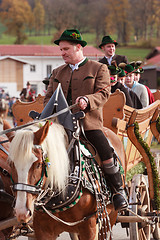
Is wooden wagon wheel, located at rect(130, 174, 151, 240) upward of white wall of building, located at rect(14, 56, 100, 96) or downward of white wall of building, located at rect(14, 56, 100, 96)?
downward

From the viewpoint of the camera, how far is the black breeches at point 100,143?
4645 mm

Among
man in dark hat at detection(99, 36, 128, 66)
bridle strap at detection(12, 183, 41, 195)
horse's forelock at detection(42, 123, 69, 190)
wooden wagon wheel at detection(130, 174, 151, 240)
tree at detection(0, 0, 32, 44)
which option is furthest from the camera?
tree at detection(0, 0, 32, 44)

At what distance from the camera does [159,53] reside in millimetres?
49312

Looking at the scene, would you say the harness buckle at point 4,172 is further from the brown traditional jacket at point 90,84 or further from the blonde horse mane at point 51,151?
the brown traditional jacket at point 90,84

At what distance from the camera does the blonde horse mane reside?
3.62 metres

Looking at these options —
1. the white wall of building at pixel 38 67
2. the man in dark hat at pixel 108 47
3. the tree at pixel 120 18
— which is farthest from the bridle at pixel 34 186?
the tree at pixel 120 18

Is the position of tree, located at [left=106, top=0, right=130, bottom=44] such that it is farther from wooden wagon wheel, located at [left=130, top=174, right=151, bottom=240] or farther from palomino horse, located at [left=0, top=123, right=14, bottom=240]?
palomino horse, located at [left=0, top=123, right=14, bottom=240]

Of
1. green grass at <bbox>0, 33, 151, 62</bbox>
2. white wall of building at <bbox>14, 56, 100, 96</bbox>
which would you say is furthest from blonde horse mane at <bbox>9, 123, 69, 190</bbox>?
white wall of building at <bbox>14, 56, 100, 96</bbox>

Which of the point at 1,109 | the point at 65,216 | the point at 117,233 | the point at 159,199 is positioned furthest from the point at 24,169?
the point at 1,109

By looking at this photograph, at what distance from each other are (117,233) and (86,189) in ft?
10.6

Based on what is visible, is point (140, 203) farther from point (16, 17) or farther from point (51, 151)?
point (16, 17)

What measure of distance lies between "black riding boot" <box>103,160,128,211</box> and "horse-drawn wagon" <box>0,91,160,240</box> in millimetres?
783

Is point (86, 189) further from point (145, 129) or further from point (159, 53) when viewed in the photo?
point (159, 53)

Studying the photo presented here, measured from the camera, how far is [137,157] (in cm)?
739
